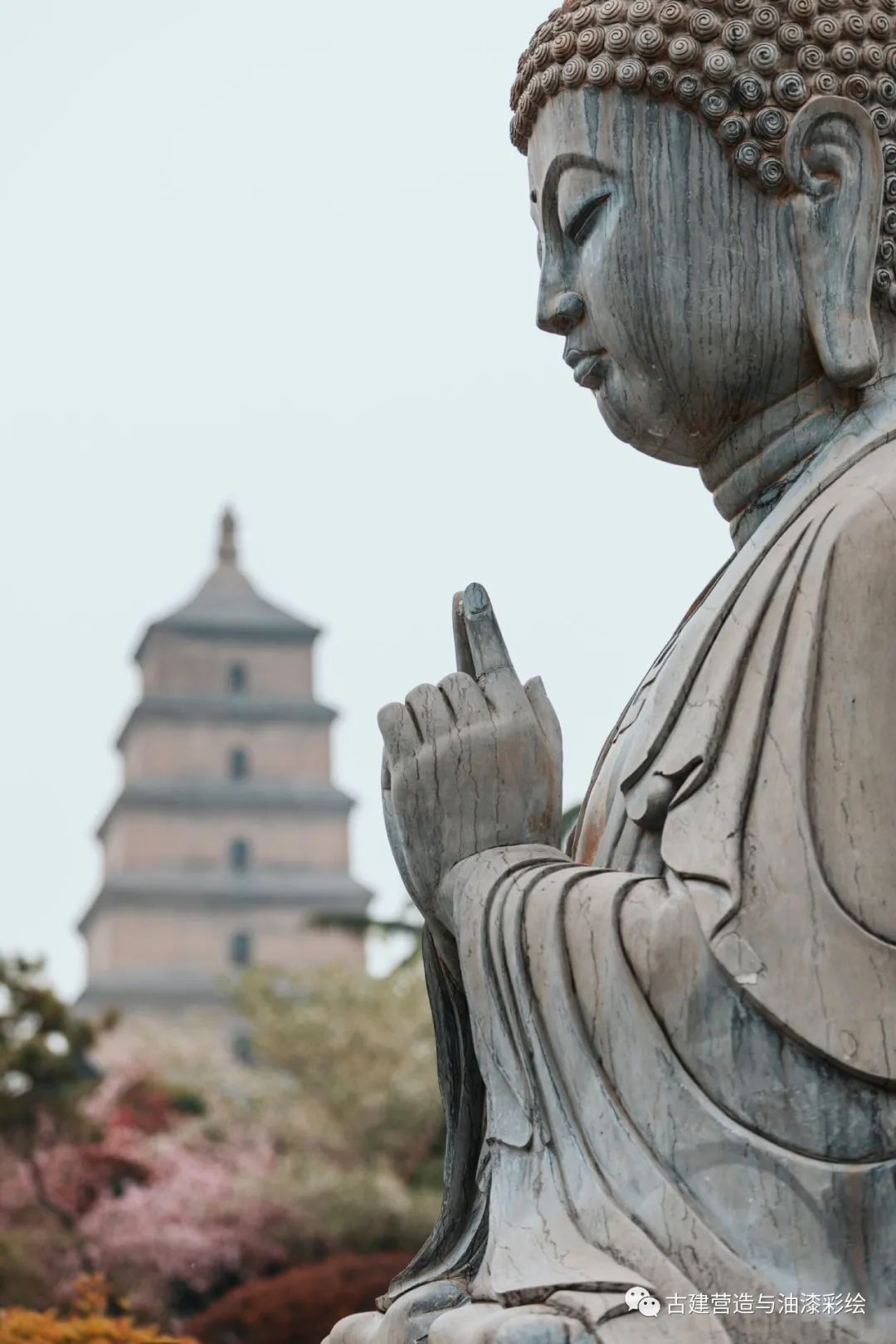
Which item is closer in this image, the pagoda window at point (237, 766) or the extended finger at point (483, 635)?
the extended finger at point (483, 635)

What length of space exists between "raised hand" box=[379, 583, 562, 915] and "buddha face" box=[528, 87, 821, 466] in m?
0.48

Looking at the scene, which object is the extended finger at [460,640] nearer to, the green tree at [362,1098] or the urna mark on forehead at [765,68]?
the urna mark on forehead at [765,68]

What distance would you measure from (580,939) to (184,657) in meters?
46.7

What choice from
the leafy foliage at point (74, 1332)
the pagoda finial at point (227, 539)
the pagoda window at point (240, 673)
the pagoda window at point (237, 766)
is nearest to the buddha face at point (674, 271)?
the leafy foliage at point (74, 1332)

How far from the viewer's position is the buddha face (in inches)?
134

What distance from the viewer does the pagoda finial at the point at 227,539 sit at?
51.9 m

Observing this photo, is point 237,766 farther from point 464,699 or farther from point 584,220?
point 464,699

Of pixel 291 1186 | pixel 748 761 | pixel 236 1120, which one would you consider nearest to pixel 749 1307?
pixel 748 761

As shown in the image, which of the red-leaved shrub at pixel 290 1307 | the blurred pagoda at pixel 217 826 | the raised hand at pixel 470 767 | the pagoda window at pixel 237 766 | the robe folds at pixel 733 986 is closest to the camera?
the robe folds at pixel 733 986

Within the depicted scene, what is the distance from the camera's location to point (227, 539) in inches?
2058

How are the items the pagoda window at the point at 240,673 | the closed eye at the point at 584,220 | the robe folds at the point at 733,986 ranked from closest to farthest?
the robe folds at the point at 733,986
the closed eye at the point at 584,220
the pagoda window at the point at 240,673

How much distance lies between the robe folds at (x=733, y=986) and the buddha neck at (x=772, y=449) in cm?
15

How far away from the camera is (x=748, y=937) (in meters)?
3.00

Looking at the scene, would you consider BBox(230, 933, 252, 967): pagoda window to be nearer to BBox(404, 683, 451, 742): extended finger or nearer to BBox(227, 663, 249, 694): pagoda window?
BBox(227, 663, 249, 694): pagoda window
